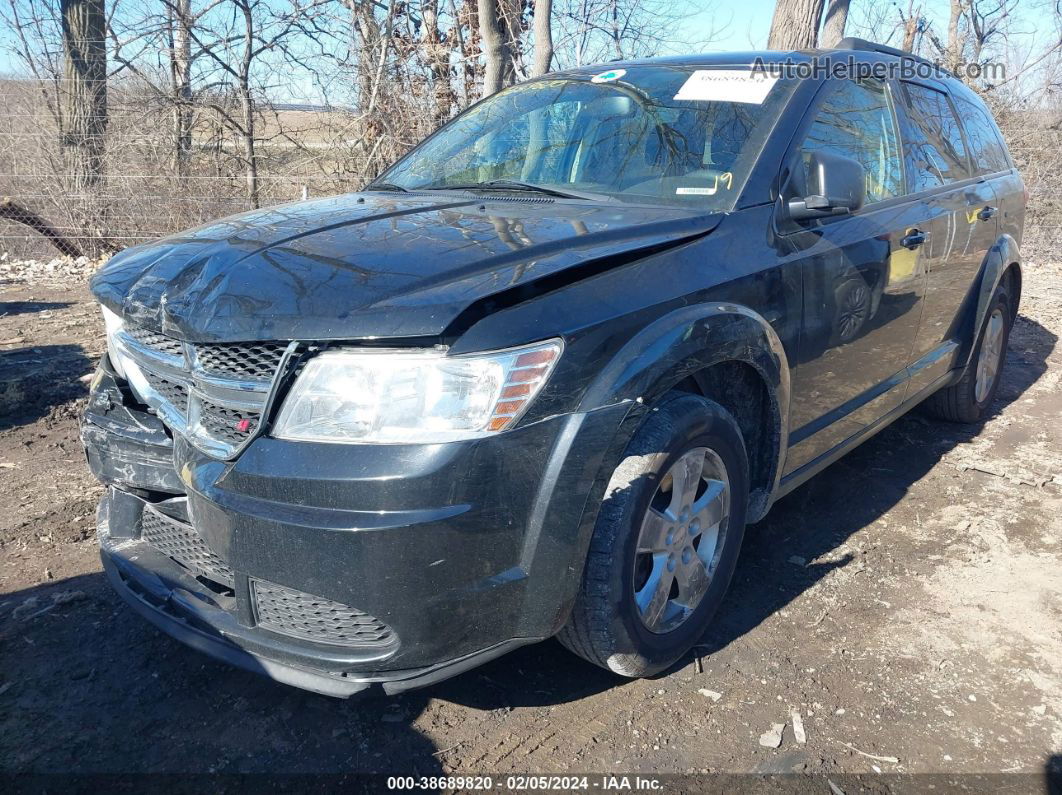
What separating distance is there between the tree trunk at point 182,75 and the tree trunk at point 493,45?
4.18m

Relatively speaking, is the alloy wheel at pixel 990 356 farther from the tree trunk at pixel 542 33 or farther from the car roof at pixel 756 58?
the tree trunk at pixel 542 33

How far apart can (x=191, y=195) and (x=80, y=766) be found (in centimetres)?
959

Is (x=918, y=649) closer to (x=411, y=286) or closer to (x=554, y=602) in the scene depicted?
(x=554, y=602)

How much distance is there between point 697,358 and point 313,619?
1.28m

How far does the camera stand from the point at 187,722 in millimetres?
2471

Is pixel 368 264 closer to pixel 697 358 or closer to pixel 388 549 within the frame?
pixel 388 549

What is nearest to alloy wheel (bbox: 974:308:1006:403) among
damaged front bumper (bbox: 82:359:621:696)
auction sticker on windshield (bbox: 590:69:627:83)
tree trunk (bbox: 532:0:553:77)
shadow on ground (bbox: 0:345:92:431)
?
auction sticker on windshield (bbox: 590:69:627:83)

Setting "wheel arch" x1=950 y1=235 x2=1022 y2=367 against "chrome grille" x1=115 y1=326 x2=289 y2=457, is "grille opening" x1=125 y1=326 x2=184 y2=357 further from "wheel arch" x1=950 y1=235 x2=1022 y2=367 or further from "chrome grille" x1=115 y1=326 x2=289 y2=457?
"wheel arch" x1=950 y1=235 x2=1022 y2=367

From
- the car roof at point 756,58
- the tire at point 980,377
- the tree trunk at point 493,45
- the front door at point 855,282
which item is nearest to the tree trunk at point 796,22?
the tree trunk at point 493,45

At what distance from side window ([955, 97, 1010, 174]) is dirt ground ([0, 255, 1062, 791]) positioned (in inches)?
80.3

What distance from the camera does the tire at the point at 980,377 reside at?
4.81m

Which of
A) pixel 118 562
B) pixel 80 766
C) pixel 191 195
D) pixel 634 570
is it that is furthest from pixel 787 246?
pixel 191 195

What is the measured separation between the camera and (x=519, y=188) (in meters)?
3.21

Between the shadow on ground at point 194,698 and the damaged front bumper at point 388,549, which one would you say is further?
the shadow on ground at point 194,698
